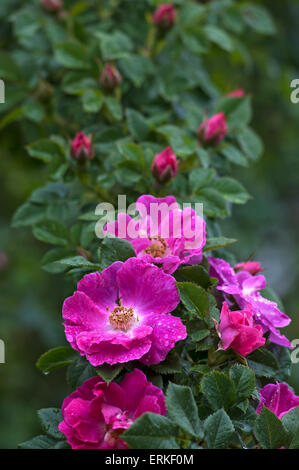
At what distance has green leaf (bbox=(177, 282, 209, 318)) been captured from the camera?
76 cm

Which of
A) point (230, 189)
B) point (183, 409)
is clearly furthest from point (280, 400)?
point (230, 189)

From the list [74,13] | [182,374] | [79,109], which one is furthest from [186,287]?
[74,13]

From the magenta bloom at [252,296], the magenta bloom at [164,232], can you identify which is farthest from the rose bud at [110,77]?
the magenta bloom at [252,296]

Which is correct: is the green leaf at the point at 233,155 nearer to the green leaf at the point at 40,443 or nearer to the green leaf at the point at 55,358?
the green leaf at the point at 55,358

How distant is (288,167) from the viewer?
2.48 meters

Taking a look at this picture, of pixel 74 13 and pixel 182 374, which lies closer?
pixel 182 374

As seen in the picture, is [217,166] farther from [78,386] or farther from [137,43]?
[78,386]

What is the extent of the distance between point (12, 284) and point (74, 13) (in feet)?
3.94

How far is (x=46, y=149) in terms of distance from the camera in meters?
1.18

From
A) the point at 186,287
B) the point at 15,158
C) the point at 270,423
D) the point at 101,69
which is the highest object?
the point at 101,69

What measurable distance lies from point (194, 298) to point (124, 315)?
0.11 meters

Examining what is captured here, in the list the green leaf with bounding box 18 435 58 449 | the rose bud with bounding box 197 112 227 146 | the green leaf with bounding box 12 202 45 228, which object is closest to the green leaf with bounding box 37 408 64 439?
the green leaf with bounding box 18 435 58 449

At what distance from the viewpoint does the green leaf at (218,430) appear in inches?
26.1

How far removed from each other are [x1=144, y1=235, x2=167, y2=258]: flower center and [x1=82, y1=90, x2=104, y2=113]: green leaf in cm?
47
